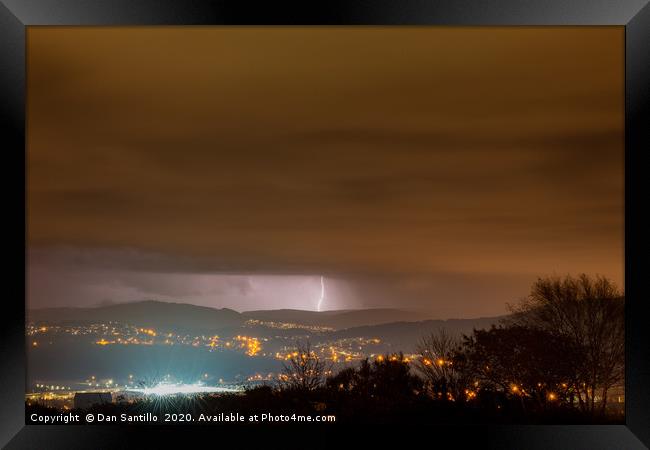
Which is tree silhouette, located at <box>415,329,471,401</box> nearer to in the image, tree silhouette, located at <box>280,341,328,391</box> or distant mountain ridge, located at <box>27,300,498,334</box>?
distant mountain ridge, located at <box>27,300,498,334</box>

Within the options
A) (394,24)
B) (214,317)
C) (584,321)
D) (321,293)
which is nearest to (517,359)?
(584,321)

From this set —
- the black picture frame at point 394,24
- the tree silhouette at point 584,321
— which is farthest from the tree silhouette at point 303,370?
the tree silhouette at point 584,321

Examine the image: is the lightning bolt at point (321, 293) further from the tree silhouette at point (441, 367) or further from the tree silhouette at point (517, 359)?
the tree silhouette at point (517, 359)

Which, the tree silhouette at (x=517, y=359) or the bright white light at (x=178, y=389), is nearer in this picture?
the bright white light at (x=178, y=389)

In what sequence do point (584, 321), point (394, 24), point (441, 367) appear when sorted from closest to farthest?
1. point (394, 24)
2. point (441, 367)
3. point (584, 321)

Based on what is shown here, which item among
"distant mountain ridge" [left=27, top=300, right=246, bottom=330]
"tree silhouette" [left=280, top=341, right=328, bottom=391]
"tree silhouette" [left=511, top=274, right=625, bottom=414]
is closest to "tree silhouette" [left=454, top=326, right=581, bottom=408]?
"tree silhouette" [left=511, top=274, right=625, bottom=414]

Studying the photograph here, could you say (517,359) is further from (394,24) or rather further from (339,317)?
(394,24)

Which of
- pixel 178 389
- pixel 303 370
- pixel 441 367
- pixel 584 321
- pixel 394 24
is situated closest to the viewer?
pixel 394 24
